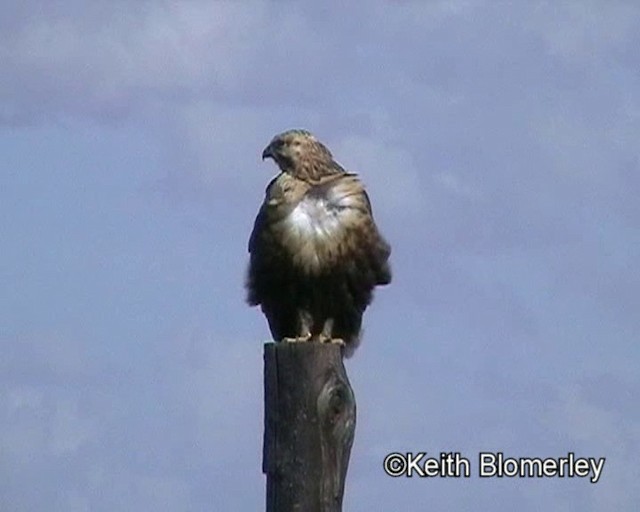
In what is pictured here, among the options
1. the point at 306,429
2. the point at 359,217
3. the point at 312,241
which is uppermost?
the point at 359,217

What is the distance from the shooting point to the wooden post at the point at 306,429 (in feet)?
19.4

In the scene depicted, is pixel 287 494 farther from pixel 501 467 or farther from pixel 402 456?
pixel 501 467

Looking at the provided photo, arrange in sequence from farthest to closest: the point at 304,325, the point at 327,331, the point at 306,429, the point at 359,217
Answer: the point at 327,331 → the point at 304,325 → the point at 359,217 → the point at 306,429

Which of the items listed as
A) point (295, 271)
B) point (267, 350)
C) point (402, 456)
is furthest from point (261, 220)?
point (267, 350)

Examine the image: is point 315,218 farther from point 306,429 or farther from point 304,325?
point 306,429

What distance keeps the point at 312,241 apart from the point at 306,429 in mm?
2457

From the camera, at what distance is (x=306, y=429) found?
19.5ft

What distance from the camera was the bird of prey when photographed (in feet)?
27.3

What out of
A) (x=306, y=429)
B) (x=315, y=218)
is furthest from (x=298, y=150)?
(x=306, y=429)

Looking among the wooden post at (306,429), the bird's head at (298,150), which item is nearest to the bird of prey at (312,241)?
the bird's head at (298,150)

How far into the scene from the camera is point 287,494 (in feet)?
19.5

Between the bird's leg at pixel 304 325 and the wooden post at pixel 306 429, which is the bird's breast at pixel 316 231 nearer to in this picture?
the bird's leg at pixel 304 325

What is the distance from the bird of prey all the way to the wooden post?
215 centimetres

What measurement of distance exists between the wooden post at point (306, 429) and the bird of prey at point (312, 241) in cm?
215
